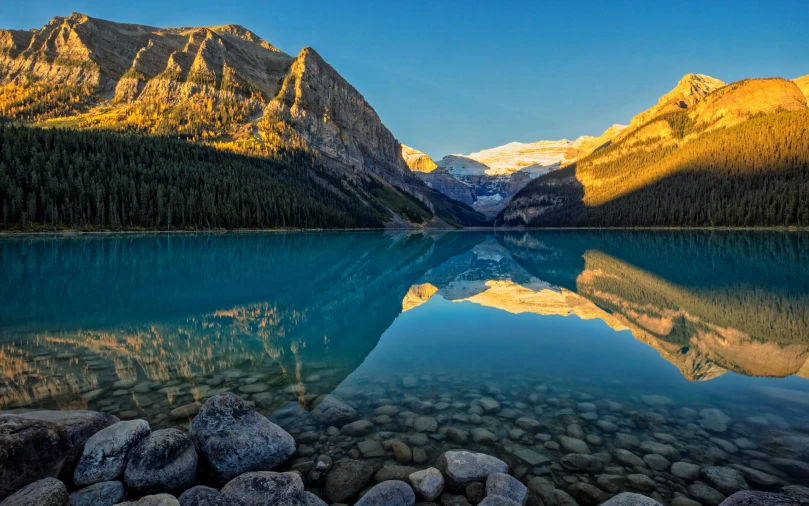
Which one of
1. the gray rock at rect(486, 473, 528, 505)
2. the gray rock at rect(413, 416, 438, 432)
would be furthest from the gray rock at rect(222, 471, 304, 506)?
the gray rock at rect(413, 416, 438, 432)

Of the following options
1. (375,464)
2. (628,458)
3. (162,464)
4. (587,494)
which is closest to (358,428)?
(375,464)

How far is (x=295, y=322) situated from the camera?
22.2m

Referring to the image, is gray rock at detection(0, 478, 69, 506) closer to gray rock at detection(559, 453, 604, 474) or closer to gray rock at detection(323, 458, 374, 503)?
gray rock at detection(323, 458, 374, 503)

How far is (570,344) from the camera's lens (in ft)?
59.9

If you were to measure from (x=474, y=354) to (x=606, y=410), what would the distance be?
245 inches

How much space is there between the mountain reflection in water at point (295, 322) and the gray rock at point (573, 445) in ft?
16.4

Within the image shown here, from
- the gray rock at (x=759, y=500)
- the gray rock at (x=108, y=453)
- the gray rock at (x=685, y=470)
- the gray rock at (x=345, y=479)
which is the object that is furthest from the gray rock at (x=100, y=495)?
the gray rock at (x=685, y=470)

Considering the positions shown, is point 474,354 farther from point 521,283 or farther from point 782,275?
point 782,275

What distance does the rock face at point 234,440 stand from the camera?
27.4 ft

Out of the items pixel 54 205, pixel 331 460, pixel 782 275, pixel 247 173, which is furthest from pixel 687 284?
pixel 247 173

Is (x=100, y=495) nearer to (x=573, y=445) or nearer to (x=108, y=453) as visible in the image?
(x=108, y=453)

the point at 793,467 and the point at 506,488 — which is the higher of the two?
the point at 506,488

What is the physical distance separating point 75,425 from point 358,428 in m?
6.36

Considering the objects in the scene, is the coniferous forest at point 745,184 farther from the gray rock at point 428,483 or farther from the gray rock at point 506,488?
the gray rock at point 428,483
